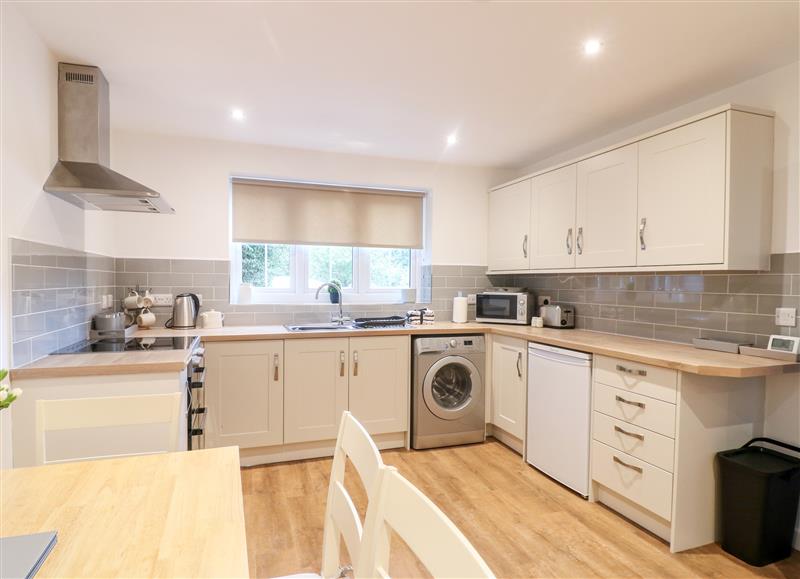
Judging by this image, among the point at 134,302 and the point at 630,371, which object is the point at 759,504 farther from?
the point at 134,302

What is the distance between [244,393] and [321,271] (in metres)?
1.30

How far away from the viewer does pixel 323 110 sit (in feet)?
9.00

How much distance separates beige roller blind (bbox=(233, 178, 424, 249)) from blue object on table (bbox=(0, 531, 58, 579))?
2.86 metres

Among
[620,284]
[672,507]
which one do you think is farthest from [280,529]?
[620,284]

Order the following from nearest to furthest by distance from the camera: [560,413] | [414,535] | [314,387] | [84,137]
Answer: [414,535]
[84,137]
[560,413]
[314,387]

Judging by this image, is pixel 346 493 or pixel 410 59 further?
pixel 410 59

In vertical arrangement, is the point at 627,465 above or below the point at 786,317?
below

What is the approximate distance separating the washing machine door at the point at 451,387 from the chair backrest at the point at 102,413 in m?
2.09

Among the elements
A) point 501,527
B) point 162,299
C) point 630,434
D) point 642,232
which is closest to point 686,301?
point 642,232

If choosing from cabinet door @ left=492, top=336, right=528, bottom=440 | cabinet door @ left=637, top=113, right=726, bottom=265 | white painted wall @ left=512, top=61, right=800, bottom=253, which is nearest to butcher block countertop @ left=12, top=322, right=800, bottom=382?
cabinet door @ left=492, top=336, right=528, bottom=440

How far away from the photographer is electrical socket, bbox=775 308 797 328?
206 cm

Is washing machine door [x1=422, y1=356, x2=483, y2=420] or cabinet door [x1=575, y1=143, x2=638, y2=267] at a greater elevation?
cabinet door [x1=575, y1=143, x2=638, y2=267]

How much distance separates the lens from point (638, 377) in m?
2.20

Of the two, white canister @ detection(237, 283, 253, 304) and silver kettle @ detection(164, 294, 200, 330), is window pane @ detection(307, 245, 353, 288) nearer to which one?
white canister @ detection(237, 283, 253, 304)
